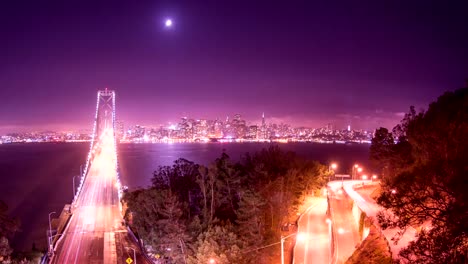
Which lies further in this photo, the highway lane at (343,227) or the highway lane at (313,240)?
the highway lane at (313,240)

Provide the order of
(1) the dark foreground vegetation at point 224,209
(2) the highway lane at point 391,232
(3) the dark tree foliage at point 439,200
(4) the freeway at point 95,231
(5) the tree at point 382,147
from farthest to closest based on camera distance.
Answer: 1. (5) the tree at point 382,147
2. (4) the freeway at point 95,231
3. (1) the dark foreground vegetation at point 224,209
4. (2) the highway lane at point 391,232
5. (3) the dark tree foliage at point 439,200

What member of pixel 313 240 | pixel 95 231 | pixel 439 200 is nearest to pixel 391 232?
pixel 313 240

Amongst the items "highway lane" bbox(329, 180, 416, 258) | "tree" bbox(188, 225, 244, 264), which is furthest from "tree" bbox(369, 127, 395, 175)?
"tree" bbox(188, 225, 244, 264)

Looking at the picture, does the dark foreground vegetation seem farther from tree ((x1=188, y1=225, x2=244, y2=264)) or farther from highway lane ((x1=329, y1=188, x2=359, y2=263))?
highway lane ((x1=329, y1=188, x2=359, y2=263))

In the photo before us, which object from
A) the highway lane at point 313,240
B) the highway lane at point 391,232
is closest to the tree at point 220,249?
the highway lane at point 313,240

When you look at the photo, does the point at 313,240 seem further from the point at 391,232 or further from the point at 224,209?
the point at 224,209

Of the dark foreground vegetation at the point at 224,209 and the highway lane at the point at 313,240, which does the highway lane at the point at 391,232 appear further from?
the dark foreground vegetation at the point at 224,209
